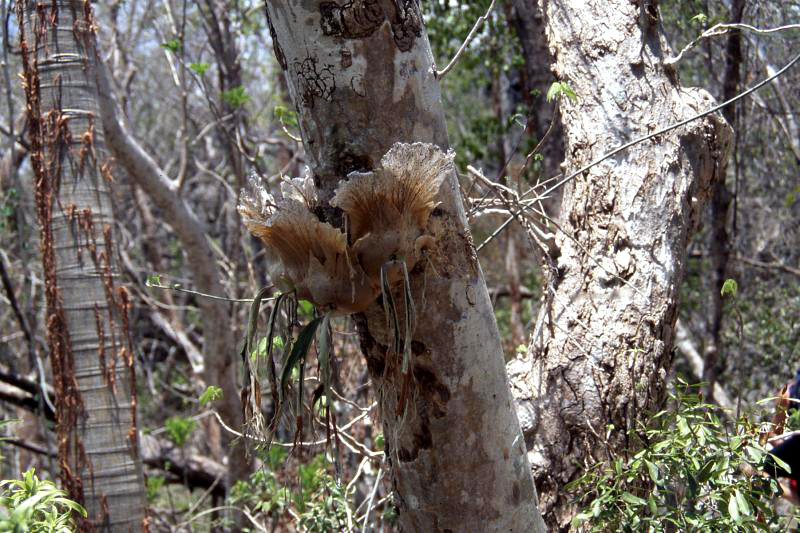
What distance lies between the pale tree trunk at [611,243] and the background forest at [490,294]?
0.05 m

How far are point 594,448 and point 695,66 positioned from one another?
14.1 ft

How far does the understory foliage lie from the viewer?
1.81 metres

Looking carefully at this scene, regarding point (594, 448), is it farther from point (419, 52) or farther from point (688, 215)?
point (419, 52)

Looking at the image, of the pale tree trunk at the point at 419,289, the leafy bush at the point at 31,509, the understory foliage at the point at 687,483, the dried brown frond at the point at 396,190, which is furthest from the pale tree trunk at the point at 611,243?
the leafy bush at the point at 31,509

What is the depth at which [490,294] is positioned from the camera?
15.5 feet

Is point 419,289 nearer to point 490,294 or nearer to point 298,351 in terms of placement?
point 298,351

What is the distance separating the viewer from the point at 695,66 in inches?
220

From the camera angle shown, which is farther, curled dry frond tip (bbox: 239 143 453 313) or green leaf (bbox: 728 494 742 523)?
green leaf (bbox: 728 494 742 523)

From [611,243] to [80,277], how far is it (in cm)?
205

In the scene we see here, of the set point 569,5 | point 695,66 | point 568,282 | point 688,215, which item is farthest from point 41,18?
point 695,66

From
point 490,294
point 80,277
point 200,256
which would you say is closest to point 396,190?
point 80,277

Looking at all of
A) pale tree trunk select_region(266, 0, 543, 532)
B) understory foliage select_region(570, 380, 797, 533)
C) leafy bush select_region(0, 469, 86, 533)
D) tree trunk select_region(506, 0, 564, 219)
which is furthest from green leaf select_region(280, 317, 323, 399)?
tree trunk select_region(506, 0, 564, 219)

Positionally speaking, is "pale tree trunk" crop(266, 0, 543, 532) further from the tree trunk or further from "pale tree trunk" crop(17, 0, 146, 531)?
the tree trunk

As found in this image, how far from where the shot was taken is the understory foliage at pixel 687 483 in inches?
71.1
